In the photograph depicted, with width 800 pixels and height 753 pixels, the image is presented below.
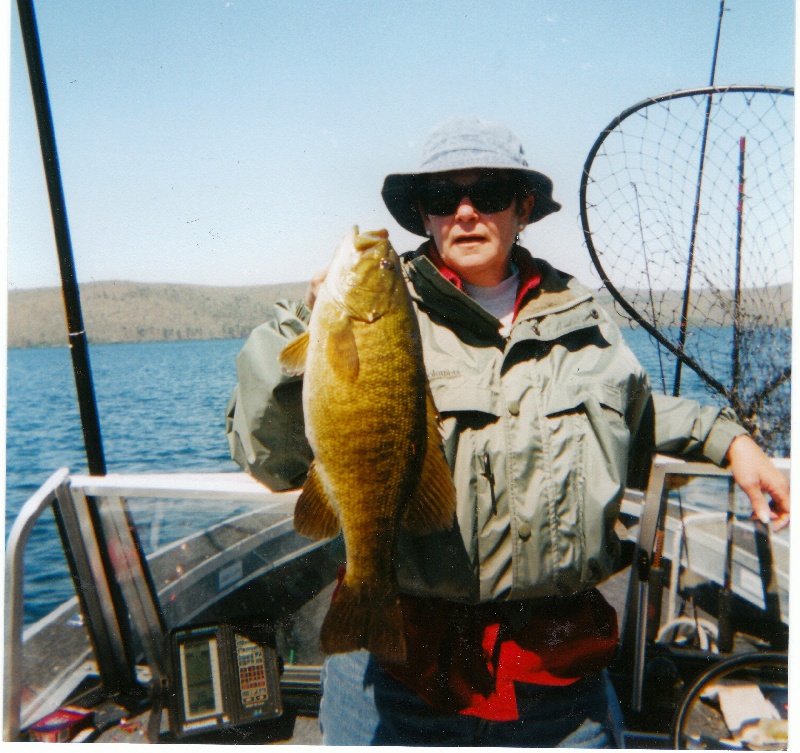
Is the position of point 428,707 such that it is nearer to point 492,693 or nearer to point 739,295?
point 492,693

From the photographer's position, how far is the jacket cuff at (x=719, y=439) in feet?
7.82

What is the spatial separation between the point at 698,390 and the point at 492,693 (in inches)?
1263

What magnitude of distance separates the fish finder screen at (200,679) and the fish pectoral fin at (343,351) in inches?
84.2

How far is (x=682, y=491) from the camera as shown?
2.98 m

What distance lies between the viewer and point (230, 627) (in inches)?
125

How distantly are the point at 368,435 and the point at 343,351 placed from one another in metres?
0.29

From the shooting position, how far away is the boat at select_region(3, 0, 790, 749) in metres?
2.89

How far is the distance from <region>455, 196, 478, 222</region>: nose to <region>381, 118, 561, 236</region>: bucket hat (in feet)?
0.43

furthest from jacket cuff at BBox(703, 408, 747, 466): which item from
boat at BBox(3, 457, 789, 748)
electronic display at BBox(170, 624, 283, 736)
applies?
electronic display at BBox(170, 624, 283, 736)

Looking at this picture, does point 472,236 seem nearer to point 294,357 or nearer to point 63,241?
point 294,357

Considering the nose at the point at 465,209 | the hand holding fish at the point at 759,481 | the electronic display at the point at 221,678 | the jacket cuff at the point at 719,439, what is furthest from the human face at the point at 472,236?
the electronic display at the point at 221,678

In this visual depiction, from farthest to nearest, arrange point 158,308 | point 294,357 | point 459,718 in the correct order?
point 158,308, point 459,718, point 294,357

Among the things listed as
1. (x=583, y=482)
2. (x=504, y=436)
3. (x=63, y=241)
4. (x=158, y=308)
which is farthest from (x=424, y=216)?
(x=158, y=308)

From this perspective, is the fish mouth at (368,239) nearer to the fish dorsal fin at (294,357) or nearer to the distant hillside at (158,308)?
the fish dorsal fin at (294,357)
